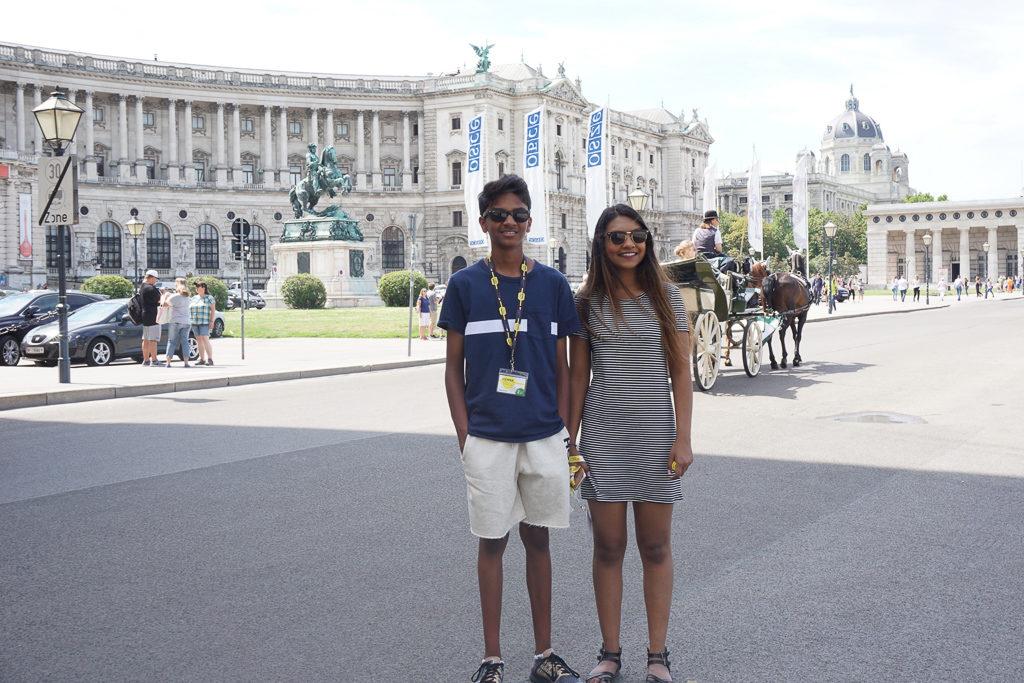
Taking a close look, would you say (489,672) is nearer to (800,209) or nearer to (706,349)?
(706,349)

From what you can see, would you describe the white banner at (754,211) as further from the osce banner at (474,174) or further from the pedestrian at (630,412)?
the pedestrian at (630,412)

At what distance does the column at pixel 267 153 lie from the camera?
92562mm

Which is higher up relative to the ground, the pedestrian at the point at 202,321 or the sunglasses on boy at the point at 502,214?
the sunglasses on boy at the point at 502,214

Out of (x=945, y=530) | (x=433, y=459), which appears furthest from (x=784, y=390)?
(x=945, y=530)

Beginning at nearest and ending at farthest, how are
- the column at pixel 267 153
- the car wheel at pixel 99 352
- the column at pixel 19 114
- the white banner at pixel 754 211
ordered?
the car wheel at pixel 99 352 < the white banner at pixel 754 211 < the column at pixel 19 114 < the column at pixel 267 153

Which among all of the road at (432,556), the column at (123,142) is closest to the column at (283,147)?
the column at (123,142)

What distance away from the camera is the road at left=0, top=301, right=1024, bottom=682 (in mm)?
4789

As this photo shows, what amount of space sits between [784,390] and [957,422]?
142 inches

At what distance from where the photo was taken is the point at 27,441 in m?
11.7

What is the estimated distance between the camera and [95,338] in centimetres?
2230

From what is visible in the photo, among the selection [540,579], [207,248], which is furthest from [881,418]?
[207,248]

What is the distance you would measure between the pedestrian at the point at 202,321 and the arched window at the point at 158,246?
6829 cm

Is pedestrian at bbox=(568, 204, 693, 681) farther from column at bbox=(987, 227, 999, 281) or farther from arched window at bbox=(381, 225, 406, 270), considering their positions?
column at bbox=(987, 227, 999, 281)

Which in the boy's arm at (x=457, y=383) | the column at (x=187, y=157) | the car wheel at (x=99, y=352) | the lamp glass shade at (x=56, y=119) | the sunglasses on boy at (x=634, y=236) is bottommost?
the car wheel at (x=99, y=352)
